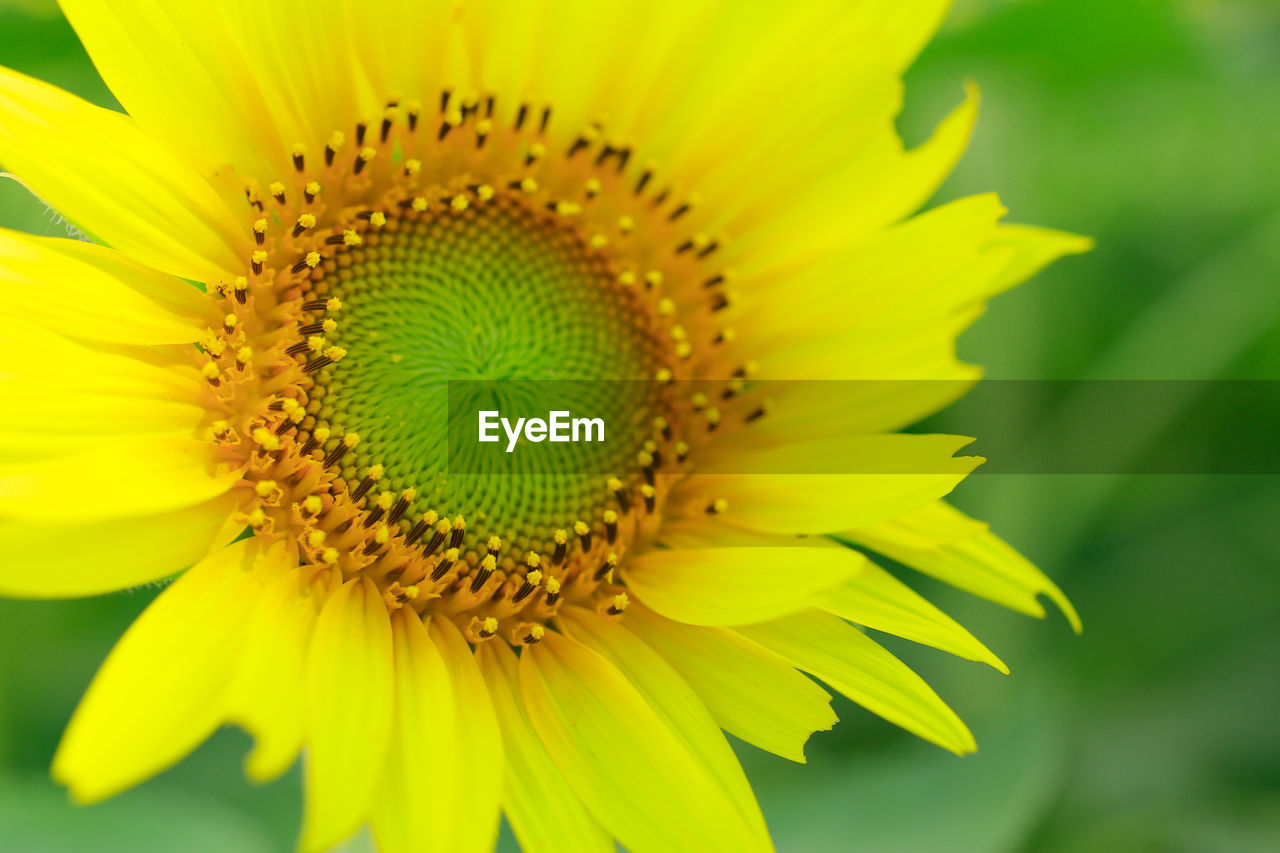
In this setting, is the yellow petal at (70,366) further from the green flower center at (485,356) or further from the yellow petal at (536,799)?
the yellow petal at (536,799)

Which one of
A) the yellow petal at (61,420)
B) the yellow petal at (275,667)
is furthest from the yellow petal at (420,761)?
the yellow petal at (61,420)

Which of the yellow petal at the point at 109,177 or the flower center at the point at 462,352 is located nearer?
the yellow petal at the point at 109,177

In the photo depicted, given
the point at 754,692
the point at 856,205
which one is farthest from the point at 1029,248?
the point at 754,692

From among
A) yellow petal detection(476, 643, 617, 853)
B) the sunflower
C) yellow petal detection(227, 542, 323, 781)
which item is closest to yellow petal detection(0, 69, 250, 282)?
the sunflower

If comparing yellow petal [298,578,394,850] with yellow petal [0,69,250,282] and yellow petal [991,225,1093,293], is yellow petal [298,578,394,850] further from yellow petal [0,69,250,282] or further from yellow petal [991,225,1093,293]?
yellow petal [991,225,1093,293]

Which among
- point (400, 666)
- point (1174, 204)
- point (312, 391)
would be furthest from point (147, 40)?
point (1174, 204)

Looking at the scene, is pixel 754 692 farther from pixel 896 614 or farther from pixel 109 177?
pixel 109 177
